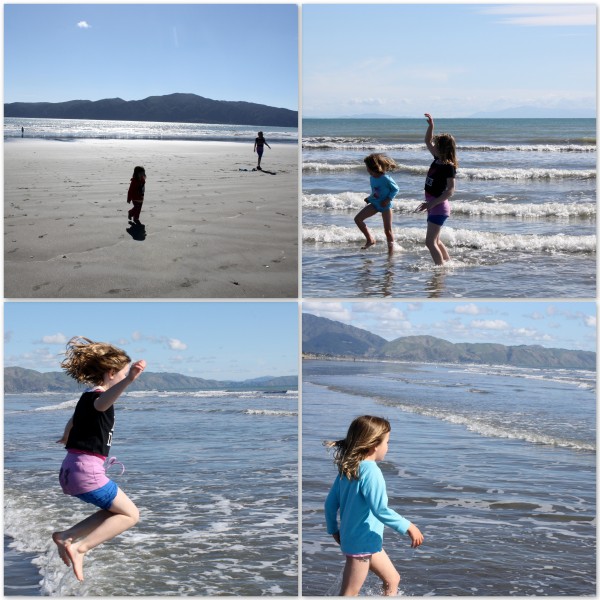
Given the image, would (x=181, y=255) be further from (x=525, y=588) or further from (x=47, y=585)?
(x=525, y=588)

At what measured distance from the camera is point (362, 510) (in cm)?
385

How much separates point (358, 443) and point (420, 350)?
3161 millimetres

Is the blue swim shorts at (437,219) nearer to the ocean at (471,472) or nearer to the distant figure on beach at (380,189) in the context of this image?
the distant figure on beach at (380,189)

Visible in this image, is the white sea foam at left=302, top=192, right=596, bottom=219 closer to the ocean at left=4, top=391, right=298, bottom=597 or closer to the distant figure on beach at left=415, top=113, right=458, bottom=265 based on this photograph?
the ocean at left=4, top=391, right=298, bottom=597

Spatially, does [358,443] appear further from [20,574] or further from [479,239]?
[479,239]

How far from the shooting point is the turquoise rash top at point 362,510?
12.5 feet

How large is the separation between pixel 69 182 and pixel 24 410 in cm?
299

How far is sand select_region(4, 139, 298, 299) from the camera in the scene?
5523 millimetres

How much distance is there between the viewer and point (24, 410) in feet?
21.8

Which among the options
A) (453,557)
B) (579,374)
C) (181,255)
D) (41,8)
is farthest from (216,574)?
(41,8)

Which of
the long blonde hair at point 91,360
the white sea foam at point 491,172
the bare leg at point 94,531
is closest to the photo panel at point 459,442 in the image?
the bare leg at point 94,531

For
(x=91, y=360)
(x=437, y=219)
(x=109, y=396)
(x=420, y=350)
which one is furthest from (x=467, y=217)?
(x=109, y=396)

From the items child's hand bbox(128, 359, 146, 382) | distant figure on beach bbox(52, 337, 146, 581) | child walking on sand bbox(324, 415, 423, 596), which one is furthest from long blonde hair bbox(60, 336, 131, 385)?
child walking on sand bbox(324, 415, 423, 596)

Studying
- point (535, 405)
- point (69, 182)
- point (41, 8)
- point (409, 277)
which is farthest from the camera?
point (69, 182)
